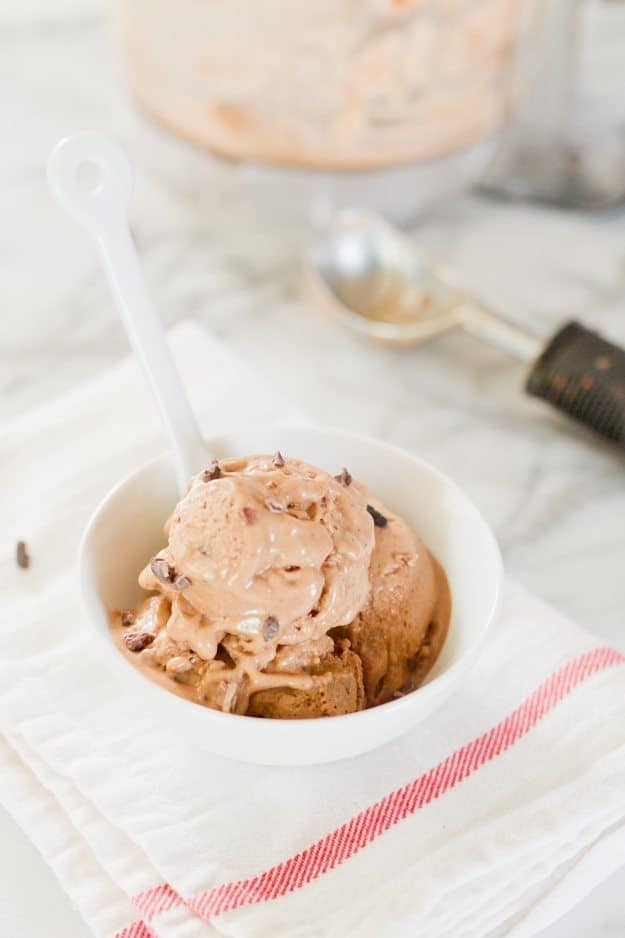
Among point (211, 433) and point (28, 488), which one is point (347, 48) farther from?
point (28, 488)

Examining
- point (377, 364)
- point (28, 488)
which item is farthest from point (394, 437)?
point (28, 488)

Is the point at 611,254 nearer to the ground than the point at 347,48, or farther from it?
nearer to the ground

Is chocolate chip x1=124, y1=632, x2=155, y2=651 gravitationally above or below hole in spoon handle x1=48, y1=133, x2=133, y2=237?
below

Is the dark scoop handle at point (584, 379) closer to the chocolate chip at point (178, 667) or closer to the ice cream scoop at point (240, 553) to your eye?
the ice cream scoop at point (240, 553)

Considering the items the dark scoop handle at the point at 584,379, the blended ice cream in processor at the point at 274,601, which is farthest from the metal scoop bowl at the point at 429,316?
the blended ice cream in processor at the point at 274,601

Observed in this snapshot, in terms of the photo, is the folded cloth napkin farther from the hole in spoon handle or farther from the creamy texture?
the creamy texture

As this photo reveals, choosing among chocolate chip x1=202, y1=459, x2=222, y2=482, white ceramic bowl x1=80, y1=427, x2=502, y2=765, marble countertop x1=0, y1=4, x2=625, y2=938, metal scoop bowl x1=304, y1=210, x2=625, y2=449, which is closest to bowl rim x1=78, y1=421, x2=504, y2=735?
white ceramic bowl x1=80, y1=427, x2=502, y2=765
